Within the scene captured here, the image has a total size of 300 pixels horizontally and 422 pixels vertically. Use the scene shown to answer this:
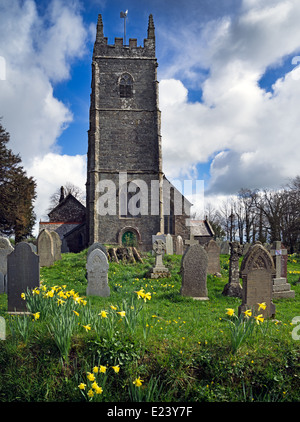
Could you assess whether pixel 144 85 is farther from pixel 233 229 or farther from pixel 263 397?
pixel 233 229

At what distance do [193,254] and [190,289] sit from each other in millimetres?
932

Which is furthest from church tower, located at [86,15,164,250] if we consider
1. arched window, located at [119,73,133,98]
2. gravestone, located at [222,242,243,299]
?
gravestone, located at [222,242,243,299]

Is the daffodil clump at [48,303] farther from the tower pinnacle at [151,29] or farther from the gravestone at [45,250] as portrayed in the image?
the tower pinnacle at [151,29]

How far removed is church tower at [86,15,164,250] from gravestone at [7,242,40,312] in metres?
17.0

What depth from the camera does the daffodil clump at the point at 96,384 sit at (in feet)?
11.3

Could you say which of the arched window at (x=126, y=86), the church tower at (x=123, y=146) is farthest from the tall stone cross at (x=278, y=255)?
the arched window at (x=126, y=86)

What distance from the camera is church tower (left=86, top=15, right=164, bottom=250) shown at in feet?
79.0

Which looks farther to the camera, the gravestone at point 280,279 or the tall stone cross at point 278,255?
the tall stone cross at point 278,255

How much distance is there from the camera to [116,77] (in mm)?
25250

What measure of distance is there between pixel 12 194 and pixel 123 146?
11263mm

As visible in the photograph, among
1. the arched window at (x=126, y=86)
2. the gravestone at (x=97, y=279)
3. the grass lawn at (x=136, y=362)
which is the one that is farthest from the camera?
the arched window at (x=126, y=86)

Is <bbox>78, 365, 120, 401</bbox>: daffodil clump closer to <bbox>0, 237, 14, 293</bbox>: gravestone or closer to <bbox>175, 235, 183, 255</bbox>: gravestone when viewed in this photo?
<bbox>0, 237, 14, 293</bbox>: gravestone

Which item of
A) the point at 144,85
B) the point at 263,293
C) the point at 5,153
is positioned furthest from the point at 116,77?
the point at 263,293

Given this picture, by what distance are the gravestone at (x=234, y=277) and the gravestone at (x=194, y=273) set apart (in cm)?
87
